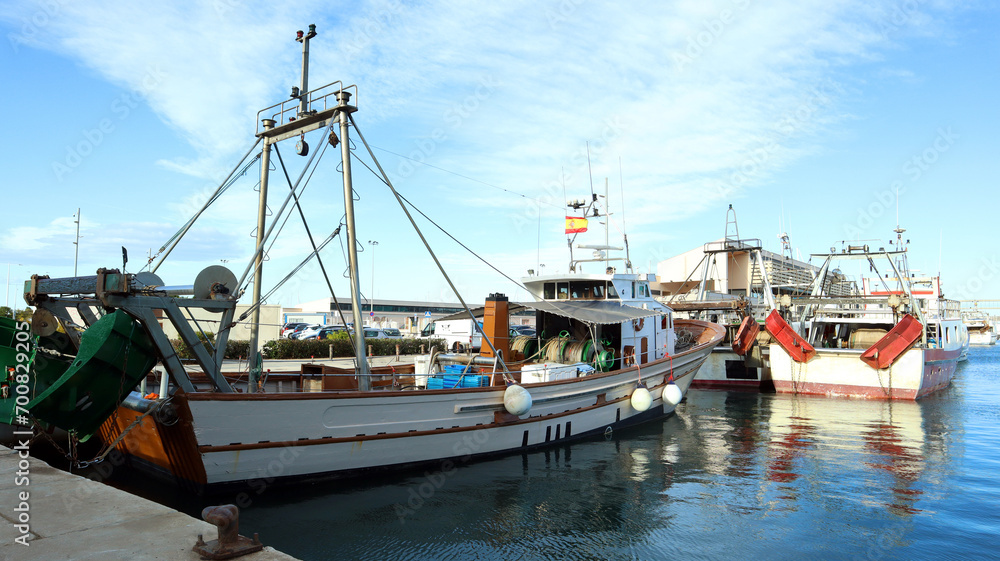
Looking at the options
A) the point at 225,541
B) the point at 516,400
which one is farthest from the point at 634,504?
the point at 225,541

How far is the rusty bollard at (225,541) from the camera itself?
449cm

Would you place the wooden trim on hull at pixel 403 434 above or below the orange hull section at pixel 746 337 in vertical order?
below

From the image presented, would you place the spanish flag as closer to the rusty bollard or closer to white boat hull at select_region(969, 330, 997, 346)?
the rusty bollard

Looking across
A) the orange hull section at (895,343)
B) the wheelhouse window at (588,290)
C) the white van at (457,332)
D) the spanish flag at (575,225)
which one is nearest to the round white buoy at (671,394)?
the wheelhouse window at (588,290)

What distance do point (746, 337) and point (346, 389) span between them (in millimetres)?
Answer: 18870

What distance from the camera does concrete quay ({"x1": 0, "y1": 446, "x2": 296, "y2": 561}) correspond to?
15.4 feet

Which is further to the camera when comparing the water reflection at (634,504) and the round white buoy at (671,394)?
the round white buoy at (671,394)

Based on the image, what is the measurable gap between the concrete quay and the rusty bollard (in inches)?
2.7

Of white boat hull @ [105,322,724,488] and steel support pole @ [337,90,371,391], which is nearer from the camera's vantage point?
white boat hull @ [105,322,724,488]

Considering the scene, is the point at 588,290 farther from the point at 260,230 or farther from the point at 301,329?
the point at 301,329

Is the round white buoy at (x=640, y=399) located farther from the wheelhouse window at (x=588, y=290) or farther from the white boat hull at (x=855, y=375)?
the white boat hull at (x=855, y=375)

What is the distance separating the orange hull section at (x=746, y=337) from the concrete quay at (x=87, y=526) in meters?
23.3

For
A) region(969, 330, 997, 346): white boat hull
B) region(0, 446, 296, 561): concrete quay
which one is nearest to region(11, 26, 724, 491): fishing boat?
region(0, 446, 296, 561): concrete quay

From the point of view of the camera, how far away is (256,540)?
4727mm
